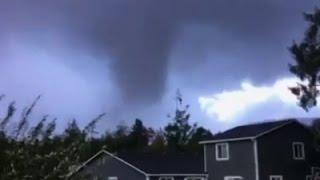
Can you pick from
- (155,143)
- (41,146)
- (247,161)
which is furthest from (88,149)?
(155,143)

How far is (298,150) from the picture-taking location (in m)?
61.1

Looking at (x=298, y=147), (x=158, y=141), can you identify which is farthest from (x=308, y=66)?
(x=158, y=141)

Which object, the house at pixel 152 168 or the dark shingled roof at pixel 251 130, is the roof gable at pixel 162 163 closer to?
the house at pixel 152 168

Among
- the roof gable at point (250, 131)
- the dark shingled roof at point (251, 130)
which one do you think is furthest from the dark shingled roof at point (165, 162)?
the dark shingled roof at point (251, 130)

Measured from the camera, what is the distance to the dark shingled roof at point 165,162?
62.6 metres

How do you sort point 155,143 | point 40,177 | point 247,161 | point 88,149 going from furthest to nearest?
point 155,143 < point 247,161 < point 88,149 < point 40,177

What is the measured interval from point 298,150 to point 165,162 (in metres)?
12.6

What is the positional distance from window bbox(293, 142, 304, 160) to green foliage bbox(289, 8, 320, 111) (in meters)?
3.75

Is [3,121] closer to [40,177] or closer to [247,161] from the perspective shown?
[40,177]

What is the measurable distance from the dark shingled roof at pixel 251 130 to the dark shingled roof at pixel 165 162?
164 inches

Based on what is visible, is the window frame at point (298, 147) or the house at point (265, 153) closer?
the house at point (265, 153)

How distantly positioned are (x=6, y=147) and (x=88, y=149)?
152 cm

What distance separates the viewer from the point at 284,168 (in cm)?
5966

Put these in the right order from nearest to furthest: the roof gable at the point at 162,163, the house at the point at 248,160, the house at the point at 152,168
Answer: the house at the point at 248,160, the house at the point at 152,168, the roof gable at the point at 162,163
